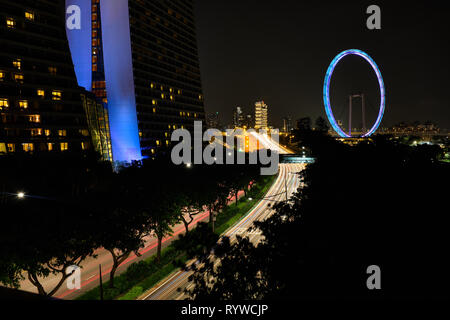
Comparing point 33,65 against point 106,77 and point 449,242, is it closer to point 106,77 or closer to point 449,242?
point 106,77

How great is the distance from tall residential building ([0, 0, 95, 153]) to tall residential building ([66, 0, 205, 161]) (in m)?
19.2

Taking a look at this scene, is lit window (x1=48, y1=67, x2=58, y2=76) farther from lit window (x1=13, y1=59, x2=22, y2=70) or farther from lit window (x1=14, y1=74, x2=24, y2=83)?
lit window (x1=14, y1=74, x2=24, y2=83)

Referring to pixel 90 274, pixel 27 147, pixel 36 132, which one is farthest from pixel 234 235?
pixel 36 132

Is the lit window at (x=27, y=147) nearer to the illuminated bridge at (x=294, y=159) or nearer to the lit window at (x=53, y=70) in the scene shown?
the lit window at (x=53, y=70)

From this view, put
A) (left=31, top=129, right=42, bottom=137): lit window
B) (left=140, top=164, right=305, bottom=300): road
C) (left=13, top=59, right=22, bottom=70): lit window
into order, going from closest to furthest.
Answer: (left=140, top=164, right=305, bottom=300): road < (left=13, top=59, right=22, bottom=70): lit window < (left=31, top=129, right=42, bottom=137): lit window

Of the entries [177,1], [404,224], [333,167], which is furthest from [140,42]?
[404,224]

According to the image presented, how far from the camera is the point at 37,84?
43594mm

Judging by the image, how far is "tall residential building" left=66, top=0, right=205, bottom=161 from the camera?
220 ft

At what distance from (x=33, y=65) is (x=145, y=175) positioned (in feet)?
112

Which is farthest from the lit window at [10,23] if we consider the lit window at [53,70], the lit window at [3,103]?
the lit window at [3,103]

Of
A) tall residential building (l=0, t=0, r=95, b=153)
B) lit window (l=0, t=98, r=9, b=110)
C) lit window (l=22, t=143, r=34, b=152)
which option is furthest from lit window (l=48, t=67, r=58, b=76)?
lit window (l=22, t=143, r=34, b=152)

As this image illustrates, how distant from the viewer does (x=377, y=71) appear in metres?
59.6

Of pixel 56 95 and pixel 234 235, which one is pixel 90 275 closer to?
pixel 234 235

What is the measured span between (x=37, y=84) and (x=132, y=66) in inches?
1066
